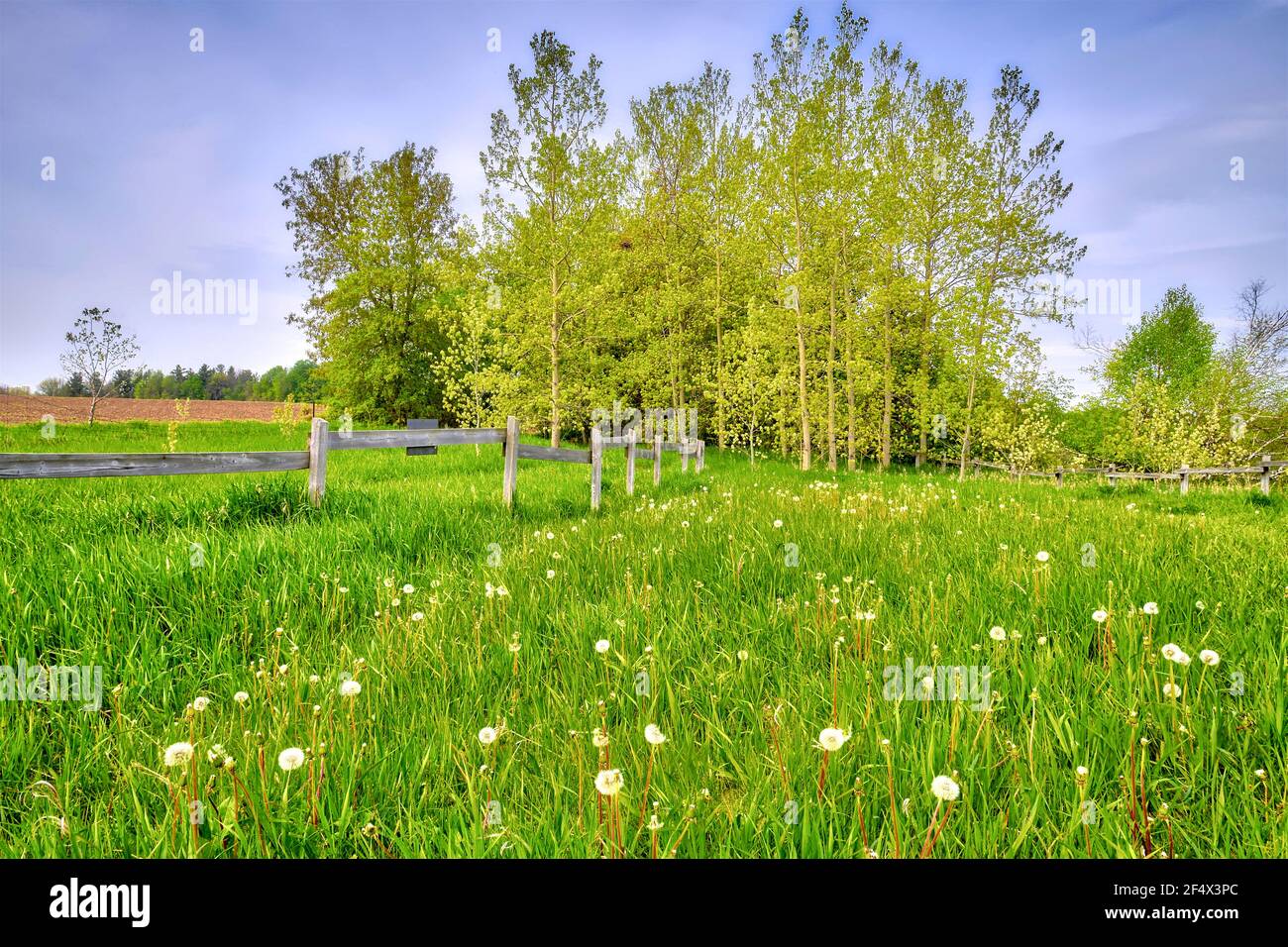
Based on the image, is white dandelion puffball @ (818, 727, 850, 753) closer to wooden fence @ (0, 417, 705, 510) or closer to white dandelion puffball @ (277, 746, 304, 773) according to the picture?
white dandelion puffball @ (277, 746, 304, 773)

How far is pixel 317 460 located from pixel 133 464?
5.69 ft

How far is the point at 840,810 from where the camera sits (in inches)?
73.5

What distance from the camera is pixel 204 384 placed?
90938mm

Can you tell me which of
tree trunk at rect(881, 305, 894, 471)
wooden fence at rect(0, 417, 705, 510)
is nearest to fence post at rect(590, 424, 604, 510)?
wooden fence at rect(0, 417, 705, 510)

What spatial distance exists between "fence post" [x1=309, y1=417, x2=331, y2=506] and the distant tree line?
26.7 m

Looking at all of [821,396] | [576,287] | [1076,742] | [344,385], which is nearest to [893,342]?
[821,396]

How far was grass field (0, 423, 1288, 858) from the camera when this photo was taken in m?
1.81

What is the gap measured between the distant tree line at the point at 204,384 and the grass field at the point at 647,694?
94.8 ft

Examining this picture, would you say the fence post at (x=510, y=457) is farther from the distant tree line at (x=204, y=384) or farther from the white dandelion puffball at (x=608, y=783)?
the distant tree line at (x=204, y=384)

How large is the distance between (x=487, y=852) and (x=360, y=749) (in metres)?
0.81

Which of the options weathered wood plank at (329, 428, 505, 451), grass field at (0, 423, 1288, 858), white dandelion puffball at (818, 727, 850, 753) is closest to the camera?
white dandelion puffball at (818, 727, 850, 753)

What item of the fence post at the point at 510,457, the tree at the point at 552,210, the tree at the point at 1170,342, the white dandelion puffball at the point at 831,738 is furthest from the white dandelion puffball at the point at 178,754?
the tree at the point at 1170,342

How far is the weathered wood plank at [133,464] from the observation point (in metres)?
4.73
